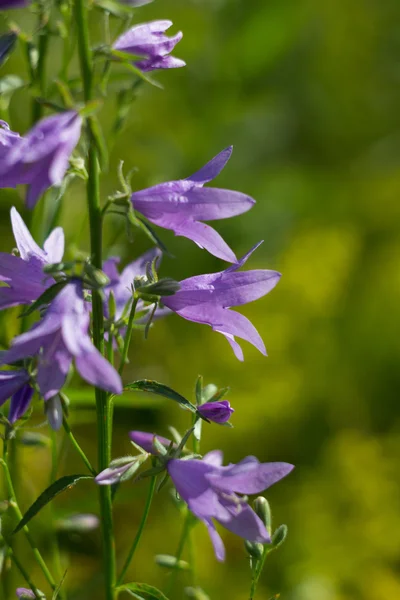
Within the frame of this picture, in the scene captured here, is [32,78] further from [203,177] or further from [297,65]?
[297,65]

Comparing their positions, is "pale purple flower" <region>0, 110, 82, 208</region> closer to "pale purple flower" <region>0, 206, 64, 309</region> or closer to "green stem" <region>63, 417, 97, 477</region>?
"pale purple flower" <region>0, 206, 64, 309</region>

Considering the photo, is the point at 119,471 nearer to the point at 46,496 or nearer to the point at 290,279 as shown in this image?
the point at 46,496

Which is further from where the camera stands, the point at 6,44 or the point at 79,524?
the point at 79,524

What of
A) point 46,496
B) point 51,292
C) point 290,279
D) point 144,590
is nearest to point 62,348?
point 51,292

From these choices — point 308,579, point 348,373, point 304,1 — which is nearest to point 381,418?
point 348,373

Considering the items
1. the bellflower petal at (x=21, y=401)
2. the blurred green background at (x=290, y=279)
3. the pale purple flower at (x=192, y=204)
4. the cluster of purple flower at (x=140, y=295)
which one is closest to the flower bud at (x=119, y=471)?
the cluster of purple flower at (x=140, y=295)

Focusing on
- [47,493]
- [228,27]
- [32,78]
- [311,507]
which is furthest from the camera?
[228,27]
